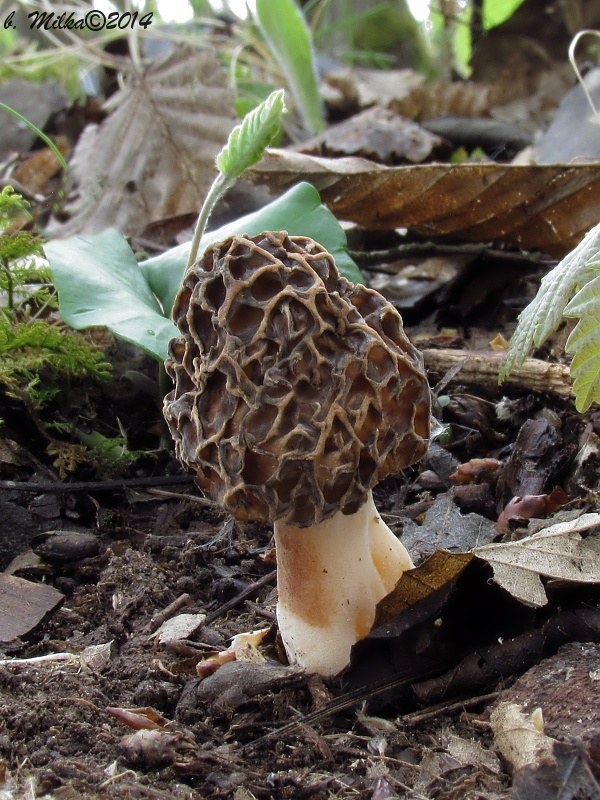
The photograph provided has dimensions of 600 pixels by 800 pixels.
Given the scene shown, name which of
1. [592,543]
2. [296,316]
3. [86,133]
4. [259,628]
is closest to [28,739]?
[259,628]

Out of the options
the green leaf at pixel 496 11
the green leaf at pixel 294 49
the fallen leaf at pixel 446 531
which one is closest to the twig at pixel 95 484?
the fallen leaf at pixel 446 531

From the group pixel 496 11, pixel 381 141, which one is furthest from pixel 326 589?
pixel 496 11

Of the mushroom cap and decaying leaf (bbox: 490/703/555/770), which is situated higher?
the mushroom cap

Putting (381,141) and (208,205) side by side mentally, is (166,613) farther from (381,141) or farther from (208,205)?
(381,141)

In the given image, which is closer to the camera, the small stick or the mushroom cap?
the mushroom cap

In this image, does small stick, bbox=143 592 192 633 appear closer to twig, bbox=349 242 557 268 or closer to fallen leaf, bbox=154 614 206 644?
fallen leaf, bbox=154 614 206 644

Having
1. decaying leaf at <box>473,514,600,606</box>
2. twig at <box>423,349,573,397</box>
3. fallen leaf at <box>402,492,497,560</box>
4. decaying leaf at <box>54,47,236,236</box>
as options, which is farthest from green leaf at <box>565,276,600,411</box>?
decaying leaf at <box>54,47,236,236</box>
